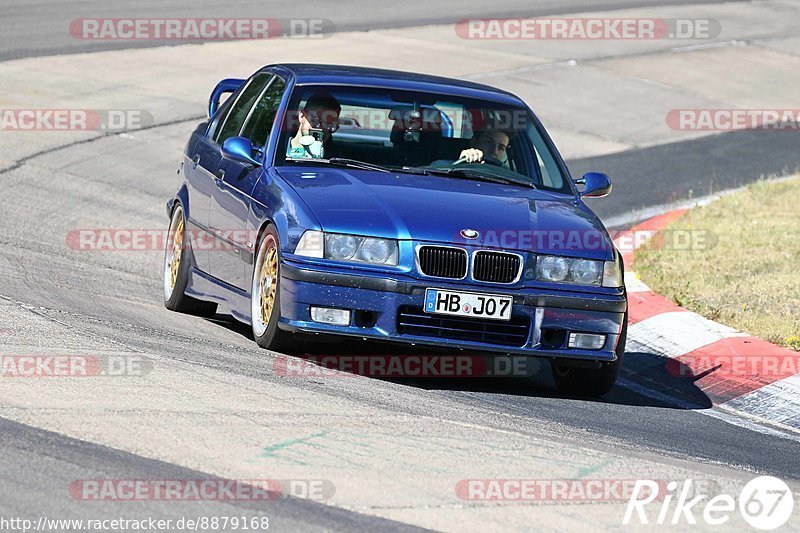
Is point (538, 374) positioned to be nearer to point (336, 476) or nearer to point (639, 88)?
point (336, 476)

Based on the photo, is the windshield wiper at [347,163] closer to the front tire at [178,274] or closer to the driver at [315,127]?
the driver at [315,127]

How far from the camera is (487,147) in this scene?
29.7 ft

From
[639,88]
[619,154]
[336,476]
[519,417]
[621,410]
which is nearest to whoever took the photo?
[336,476]

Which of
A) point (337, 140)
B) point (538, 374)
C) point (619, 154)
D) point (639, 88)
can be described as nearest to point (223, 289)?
point (337, 140)

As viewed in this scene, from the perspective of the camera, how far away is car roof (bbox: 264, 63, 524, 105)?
913cm

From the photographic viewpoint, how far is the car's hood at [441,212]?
303 inches

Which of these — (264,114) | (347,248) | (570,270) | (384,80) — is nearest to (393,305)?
(347,248)

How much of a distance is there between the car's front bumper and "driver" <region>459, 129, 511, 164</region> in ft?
4.65

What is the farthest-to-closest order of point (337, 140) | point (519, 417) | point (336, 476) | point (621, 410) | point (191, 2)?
1. point (191, 2)
2. point (337, 140)
3. point (621, 410)
4. point (519, 417)
5. point (336, 476)

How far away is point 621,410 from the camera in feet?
26.5

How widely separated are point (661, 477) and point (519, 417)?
1.25 m

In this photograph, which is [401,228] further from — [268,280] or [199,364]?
[199,364]

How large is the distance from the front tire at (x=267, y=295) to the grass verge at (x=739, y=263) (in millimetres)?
3494

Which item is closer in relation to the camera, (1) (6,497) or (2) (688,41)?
(1) (6,497)
